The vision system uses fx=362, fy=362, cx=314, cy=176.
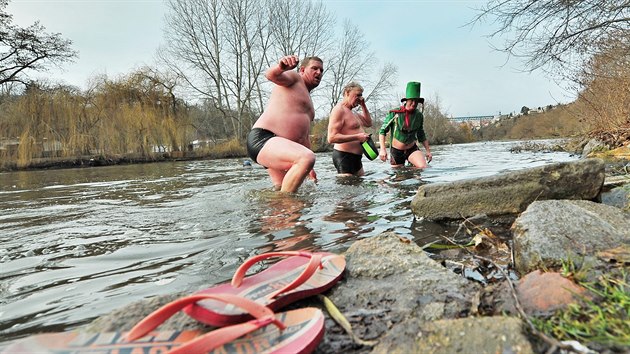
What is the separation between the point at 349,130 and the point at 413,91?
1.43 metres

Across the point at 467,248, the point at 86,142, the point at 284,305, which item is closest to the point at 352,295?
the point at 284,305

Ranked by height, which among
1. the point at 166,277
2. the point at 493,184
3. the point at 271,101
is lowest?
the point at 166,277

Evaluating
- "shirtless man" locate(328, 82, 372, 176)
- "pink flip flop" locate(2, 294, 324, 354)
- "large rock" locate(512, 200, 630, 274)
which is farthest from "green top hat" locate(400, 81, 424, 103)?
"pink flip flop" locate(2, 294, 324, 354)

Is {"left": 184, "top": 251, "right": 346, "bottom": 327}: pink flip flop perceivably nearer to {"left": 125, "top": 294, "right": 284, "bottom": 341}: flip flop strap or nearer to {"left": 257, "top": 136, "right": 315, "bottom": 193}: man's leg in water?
{"left": 125, "top": 294, "right": 284, "bottom": 341}: flip flop strap

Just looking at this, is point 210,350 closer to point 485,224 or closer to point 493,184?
point 485,224

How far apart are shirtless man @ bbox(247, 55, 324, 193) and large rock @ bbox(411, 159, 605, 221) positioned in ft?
5.31

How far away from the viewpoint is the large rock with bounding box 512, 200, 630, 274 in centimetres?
137

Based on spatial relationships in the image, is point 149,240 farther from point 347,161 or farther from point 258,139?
point 347,161

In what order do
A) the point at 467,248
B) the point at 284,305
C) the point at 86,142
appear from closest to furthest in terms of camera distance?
the point at 284,305 → the point at 467,248 → the point at 86,142

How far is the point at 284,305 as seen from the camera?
4.08 ft

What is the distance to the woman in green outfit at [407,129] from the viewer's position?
6.61 m

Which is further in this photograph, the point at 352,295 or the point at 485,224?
the point at 485,224

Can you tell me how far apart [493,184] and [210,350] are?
2.36m

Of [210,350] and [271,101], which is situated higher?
[271,101]
